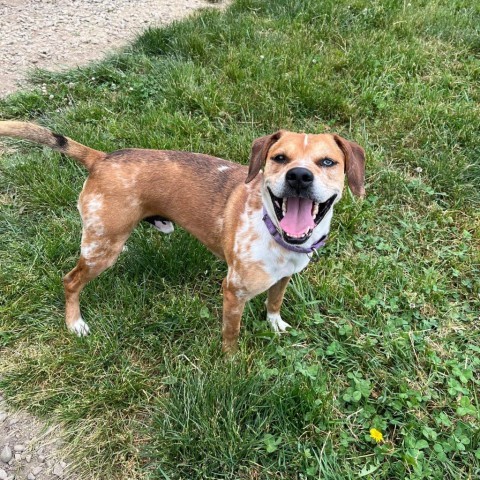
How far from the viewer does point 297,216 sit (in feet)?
9.11

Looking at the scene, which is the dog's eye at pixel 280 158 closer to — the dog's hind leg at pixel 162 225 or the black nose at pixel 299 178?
the black nose at pixel 299 178

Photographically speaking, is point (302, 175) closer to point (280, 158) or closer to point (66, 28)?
point (280, 158)

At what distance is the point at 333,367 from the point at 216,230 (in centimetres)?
138

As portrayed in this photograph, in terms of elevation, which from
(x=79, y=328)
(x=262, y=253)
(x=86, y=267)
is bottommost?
(x=79, y=328)

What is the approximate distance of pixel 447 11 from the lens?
689 cm

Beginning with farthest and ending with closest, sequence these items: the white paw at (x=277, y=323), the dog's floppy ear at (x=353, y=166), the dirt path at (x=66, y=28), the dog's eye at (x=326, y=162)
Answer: the dirt path at (x=66, y=28) < the white paw at (x=277, y=323) < the dog's floppy ear at (x=353, y=166) < the dog's eye at (x=326, y=162)

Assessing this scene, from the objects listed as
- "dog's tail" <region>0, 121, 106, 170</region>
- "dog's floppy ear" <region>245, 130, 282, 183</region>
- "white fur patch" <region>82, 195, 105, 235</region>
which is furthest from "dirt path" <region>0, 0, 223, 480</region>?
"dog's floppy ear" <region>245, 130, 282, 183</region>

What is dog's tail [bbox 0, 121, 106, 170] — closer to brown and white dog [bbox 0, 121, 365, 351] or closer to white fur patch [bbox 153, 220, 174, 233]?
brown and white dog [bbox 0, 121, 365, 351]

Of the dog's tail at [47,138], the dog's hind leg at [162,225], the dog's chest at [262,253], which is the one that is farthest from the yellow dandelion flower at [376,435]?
the dog's tail at [47,138]

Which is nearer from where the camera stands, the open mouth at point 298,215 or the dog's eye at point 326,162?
the open mouth at point 298,215

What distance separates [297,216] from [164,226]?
1752 mm

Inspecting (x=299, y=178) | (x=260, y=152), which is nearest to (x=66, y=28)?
(x=260, y=152)

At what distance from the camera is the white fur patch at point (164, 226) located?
4.12 metres

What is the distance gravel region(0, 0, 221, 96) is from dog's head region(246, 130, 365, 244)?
4.72 meters
